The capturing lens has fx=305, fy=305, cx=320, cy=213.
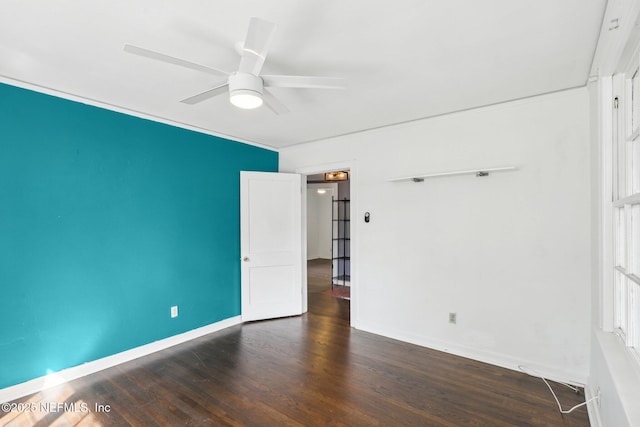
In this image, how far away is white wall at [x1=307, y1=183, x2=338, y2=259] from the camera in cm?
977

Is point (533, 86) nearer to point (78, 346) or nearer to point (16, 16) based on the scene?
point (16, 16)

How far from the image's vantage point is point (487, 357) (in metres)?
2.86

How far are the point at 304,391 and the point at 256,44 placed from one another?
242 cm

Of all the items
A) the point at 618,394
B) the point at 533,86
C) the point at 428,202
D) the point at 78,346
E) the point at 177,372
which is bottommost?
the point at 177,372

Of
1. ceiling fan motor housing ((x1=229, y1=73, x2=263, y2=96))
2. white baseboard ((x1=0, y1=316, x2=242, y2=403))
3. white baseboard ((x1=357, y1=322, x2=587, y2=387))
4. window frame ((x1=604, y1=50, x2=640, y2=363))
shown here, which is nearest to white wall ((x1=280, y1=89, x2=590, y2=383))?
white baseboard ((x1=357, y1=322, x2=587, y2=387))

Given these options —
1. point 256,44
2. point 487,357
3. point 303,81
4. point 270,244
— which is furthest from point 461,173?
point 270,244

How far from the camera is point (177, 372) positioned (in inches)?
107

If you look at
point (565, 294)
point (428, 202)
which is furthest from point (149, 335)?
point (565, 294)

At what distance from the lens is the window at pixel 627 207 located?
1579 mm

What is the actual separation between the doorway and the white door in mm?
689

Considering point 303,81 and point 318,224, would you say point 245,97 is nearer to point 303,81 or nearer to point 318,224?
point 303,81

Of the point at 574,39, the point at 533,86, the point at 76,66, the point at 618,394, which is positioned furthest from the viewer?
the point at 533,86

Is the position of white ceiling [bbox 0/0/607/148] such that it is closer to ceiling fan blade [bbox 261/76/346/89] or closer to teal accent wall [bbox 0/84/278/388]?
ceiling fan blade [bbox 261/76/346/89]

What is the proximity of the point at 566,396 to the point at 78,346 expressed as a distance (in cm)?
398
